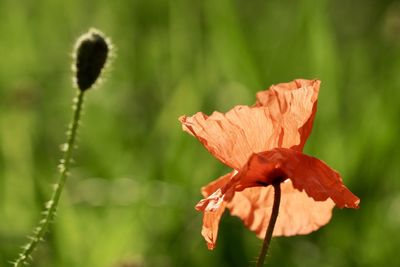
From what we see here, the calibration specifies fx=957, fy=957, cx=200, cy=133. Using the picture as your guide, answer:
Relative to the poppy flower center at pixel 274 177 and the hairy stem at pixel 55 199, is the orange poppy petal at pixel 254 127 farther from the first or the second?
the hairy stem at pixel 55 199

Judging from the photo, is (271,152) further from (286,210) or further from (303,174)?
(286,210)

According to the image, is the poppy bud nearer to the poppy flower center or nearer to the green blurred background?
the poppy flower center

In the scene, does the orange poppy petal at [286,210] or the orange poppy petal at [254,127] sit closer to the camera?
the orange poppy petal at [254,127]

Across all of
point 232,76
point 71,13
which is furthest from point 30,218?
point 71,13

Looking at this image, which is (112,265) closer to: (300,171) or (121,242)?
(121,242)

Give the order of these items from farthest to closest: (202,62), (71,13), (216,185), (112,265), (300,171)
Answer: (71,13) → (202,62) → (112,265) → (216,185) → (300,171)

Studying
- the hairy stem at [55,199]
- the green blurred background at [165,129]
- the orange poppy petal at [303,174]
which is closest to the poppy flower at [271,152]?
the orange poppy petal at [303,174]

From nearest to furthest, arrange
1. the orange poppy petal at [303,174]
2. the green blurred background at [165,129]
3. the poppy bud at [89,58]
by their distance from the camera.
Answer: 1. the orange poppy petal at [303,174]
2. the poppy bud at [89,58]
3. the green blurred background at [165,129]
